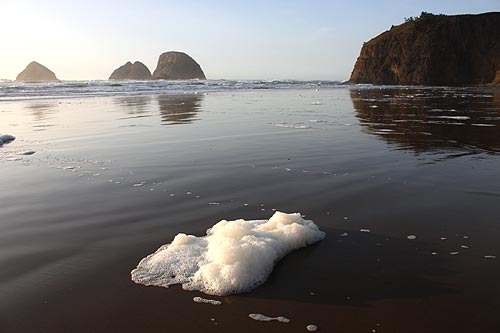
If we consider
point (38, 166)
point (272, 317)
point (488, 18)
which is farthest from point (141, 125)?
point (488, 18)

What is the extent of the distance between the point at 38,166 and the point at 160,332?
501 cm

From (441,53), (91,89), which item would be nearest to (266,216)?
(91,89)

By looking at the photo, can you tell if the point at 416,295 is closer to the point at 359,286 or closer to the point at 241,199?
the point at 359,286

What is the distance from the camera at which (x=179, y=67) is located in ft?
449

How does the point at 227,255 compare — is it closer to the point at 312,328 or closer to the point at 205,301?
the point at 205,301

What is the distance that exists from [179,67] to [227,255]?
5520 inches

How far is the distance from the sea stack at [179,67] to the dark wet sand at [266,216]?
13193cm

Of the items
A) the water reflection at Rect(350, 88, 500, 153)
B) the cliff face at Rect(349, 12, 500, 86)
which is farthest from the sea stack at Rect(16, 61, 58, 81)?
the water reflection at Rect(350, 88, 500, 153)

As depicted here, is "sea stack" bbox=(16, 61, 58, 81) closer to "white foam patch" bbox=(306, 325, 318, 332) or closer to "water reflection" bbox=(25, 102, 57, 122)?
"water reflection" bbox=(25, 102, 57, 122)

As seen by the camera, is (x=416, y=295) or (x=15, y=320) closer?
(x=15, y=320)

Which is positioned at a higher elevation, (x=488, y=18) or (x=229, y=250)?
(x=488, y=18)

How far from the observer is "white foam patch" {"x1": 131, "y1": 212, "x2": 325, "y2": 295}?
2.70 m

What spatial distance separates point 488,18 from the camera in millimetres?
57375

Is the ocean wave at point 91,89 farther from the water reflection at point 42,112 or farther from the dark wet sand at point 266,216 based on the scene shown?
the dark wet sand at point 266,216
